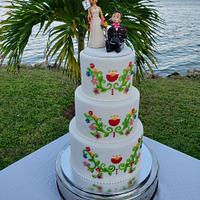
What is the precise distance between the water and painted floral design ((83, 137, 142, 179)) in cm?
487

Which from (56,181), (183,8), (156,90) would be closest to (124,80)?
(56,181)

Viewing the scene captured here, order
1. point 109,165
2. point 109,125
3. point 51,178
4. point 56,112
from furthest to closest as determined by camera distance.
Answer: point 56,112, point 51,178, point 109,165, point 109,125

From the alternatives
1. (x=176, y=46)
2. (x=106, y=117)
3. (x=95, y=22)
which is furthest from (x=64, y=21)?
(x=176, y=46)

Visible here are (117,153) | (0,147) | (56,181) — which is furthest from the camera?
(0,147)

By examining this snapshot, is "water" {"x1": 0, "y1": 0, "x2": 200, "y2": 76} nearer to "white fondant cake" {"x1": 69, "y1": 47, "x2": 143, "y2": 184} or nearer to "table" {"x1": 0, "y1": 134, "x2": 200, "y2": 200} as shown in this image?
"table" {"x1": 0, "y1": 134, "x2": 200, "y2": 200}

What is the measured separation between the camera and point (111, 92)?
175cm

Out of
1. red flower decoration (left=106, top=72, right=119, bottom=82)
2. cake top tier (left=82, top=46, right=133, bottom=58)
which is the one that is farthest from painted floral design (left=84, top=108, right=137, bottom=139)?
cake top tier (left=82, top=46, right=133, bottom=58)

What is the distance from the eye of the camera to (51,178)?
2400 millimetres

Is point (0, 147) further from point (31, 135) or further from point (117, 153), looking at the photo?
point (117, 153)

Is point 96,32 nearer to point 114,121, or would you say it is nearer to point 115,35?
point 115,35

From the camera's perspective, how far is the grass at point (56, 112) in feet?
11.6

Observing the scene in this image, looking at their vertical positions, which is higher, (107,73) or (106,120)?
(107,73)

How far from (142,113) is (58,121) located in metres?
1.28

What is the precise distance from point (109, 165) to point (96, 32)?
91 cm
